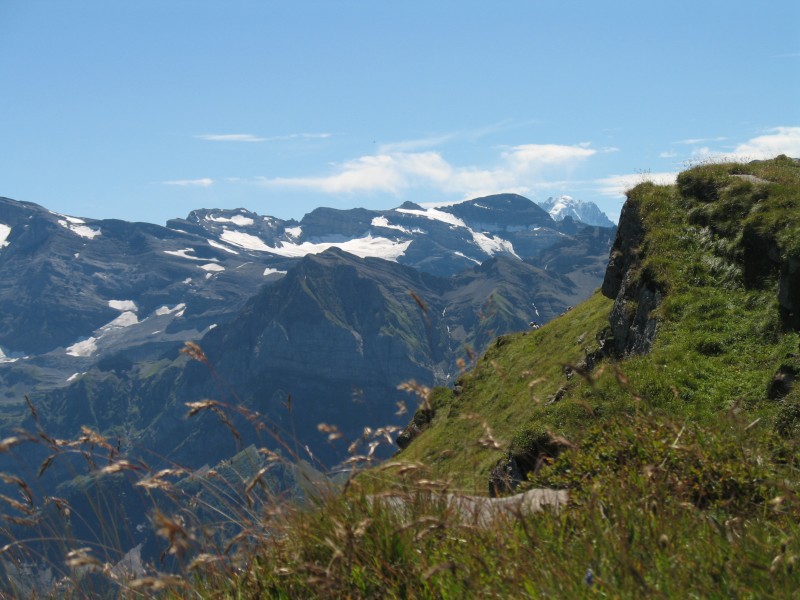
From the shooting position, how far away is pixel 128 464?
5.66m

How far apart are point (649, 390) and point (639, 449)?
9181 mm

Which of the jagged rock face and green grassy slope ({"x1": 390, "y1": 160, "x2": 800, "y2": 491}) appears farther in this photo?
the jagged rock face

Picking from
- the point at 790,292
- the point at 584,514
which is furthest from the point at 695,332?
the point at 584,514

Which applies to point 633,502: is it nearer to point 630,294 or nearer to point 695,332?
point 695,332

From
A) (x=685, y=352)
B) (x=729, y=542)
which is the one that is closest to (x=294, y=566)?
(x=729, y=542)

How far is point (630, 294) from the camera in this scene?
24.8 meters

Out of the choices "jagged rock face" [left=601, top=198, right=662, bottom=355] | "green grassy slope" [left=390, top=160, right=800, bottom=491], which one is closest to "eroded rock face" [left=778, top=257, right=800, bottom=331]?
"green grassy slope" [left=390, top=160, right=800, bottom=491]

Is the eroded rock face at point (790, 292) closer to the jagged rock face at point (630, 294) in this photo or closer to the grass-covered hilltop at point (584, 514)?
the grass-covered hilltop at point (584, 514)

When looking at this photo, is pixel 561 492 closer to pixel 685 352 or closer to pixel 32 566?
pixel 32 566

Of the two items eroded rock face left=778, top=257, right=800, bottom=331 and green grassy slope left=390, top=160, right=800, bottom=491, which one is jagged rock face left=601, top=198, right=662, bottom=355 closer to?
green grassy slope left=390, top=160, right=800, bottom=491

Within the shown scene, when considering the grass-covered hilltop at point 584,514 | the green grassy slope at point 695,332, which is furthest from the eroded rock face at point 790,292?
the green grassy slope at point 695,332

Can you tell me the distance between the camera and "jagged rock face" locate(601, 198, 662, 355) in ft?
73.3

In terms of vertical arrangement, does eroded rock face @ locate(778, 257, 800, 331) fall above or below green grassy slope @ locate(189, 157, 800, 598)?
above

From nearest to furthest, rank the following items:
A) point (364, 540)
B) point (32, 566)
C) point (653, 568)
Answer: point (653, 568) → point (364, 540) → point (32, 566)
